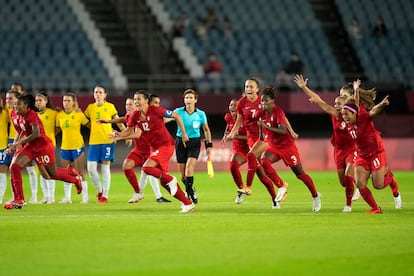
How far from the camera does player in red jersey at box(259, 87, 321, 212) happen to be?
18578 millimetres

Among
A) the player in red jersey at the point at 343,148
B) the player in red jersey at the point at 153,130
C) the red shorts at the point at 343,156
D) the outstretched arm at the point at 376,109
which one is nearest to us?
the outstretched arm at the point at 376,109

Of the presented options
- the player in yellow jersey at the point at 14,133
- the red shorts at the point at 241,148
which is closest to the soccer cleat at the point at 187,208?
the red shorts at the point at 241,148

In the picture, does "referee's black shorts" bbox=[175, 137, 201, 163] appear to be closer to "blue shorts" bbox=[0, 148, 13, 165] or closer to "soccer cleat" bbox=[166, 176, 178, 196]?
"blue shorts" bbox=[0, 148, 13, 165]

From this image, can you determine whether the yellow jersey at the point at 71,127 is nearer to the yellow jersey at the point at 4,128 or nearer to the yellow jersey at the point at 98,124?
the yellow jersey at the point at 98,124

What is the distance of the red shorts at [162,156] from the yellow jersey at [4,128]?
3.98 metres

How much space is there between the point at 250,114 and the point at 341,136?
1.87 m

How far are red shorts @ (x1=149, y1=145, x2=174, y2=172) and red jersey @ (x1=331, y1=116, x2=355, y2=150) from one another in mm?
3120

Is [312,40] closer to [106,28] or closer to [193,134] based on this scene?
[106,28]

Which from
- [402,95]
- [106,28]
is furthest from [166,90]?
[402,95]

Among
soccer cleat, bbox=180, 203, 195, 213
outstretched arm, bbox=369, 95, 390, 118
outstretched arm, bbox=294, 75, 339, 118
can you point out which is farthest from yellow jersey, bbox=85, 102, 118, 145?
outstretched arm, bbox=369, 95, 390, 118

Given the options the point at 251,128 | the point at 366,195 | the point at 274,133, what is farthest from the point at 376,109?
the point at 251,128

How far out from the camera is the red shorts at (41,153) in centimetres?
1917

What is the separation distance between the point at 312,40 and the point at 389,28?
3.94m

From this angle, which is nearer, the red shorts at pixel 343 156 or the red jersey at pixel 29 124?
the red jersey at pixel 29 124
